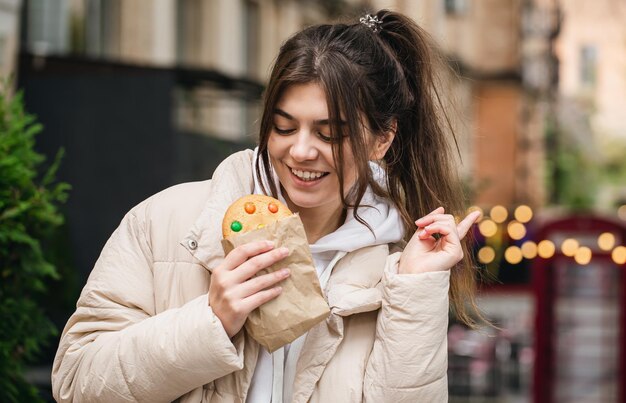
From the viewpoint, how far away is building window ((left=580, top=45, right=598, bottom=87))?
63750mm

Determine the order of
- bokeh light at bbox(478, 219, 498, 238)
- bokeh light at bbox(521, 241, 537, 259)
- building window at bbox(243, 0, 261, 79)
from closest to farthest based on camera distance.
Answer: bokeh light at bbox(521, 241, 537, 259)
bokeh light at bbox(478, 219, 498, 238)
building window at bbox(243, 0, 261, 79)

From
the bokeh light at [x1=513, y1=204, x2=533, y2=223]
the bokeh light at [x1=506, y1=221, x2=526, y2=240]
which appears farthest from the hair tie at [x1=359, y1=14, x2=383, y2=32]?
the bokeh light at [x1=513, y1=204, x2=533, y2=223]

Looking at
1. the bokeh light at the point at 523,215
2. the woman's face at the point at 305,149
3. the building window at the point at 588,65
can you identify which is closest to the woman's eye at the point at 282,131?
the woman's face at the point at 305,149

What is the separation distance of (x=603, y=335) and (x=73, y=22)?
6.31 meters

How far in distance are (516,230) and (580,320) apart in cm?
112

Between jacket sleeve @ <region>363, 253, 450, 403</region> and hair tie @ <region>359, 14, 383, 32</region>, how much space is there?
2.18 feet

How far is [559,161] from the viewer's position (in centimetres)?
3969

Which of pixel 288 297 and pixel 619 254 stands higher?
pixel 288 297

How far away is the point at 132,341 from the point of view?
2338 millimetres

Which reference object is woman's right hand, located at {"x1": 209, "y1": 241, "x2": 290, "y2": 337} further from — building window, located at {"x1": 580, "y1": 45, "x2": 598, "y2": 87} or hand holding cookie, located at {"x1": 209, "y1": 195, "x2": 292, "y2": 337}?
building window, located at {"x1": 580, "y1": 45, "x2": 598, "y2": 87}

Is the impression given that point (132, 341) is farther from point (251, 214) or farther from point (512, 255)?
point (512, 255)

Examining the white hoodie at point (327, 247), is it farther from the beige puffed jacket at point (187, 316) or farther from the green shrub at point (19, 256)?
the green shrub at point (19, 256)

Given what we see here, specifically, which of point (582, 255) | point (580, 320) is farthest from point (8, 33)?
point (580, 320)

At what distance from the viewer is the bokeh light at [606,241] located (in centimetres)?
977
